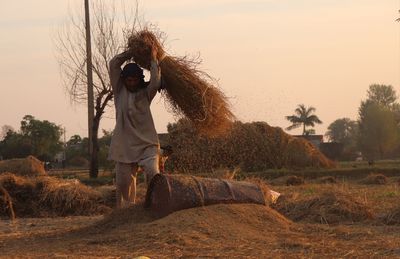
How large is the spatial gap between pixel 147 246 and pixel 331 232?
1.91 meters

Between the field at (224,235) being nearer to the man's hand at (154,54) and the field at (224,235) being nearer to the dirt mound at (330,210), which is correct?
the dirt mound at (330,210)

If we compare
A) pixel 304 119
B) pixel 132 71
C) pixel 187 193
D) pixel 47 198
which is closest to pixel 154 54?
pixel 132 71

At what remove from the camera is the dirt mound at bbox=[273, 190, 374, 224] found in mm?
7715

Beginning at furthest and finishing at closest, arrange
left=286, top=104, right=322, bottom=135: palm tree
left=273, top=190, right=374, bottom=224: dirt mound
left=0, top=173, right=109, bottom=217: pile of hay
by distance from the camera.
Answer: left=286, top=104, right=322, bottom=135: palm tree, left=0, top=173, right=109, bottom=217: pile of hay, left=273, top=190, right=374, bottom=224: dirt mound

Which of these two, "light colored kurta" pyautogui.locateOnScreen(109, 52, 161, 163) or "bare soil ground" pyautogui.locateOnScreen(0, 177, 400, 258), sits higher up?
"light colored kurta" pyautogui.locateOnScreen(109, 52, 161, 163)

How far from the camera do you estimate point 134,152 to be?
24.0ft

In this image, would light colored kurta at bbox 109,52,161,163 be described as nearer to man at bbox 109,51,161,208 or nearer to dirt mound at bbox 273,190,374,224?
man at bbox 109,51,161,208

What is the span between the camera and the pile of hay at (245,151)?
21.5m

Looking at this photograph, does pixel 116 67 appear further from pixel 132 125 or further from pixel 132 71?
pixel 132 125

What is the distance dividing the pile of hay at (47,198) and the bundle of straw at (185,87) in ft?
11.0

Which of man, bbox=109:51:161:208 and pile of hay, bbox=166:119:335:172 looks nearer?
man, bbox=109:51:161:208

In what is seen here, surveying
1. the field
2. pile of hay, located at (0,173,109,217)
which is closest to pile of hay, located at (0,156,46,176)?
pile of hay, located at (0,173,109,217)

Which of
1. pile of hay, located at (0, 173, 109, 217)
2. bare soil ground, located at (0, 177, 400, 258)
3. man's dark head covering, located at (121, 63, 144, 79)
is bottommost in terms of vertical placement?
bare soil ground, located at (0, 177, 400, 258)

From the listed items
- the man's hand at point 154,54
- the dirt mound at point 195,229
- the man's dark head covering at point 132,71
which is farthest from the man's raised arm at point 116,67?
the dirt mound at point 195,229
